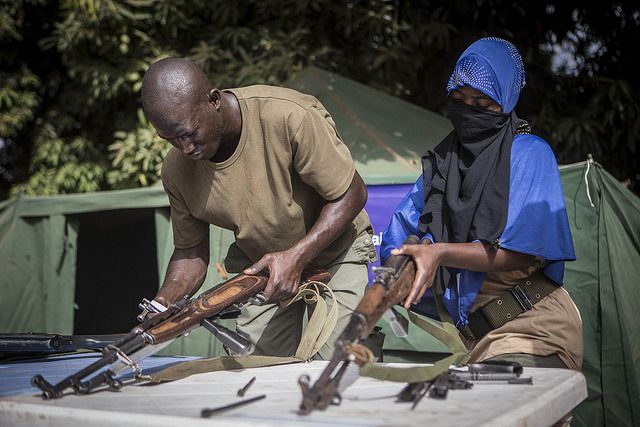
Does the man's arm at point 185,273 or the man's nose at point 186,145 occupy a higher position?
the man's nose at point 186,145

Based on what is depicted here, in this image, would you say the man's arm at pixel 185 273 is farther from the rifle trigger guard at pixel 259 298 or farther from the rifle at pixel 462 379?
the rifle at pixel 462 379

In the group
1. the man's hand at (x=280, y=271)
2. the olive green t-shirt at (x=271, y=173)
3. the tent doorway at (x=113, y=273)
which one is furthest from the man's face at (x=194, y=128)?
the tent doorway at (x=113, y=273)

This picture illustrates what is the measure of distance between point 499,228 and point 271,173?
3.10 feet

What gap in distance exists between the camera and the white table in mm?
1319

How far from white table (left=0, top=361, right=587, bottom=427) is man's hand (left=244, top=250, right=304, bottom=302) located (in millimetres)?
452

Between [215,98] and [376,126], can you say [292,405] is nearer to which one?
[215,98]

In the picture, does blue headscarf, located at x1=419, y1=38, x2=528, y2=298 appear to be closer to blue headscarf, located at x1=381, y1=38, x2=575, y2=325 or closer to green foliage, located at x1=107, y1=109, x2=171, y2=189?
blue headscarf, located at x1=381, y1=38, x2=575, y2=325

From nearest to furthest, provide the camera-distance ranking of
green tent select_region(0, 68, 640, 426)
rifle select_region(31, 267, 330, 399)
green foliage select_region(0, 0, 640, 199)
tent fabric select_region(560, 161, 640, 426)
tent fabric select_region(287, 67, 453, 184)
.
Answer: rifle select_region(31, 267, 330, 399) < tent fabric select_region(560, 161, 640, 426) < green tent select_region(0, 68, 640, 426) < tent fabric select_region(287, 67, 453, 184) < green foliage select_region(0, 0, 640, 199)

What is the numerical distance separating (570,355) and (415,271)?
0.62 meters

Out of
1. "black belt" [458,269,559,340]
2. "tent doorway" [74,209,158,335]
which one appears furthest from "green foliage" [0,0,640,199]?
"black belt" [458,269,559,340]

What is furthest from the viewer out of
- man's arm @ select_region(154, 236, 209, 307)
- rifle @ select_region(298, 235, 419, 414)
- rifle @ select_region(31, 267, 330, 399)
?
man's arm @ select_region(154, 236, 209, 307)

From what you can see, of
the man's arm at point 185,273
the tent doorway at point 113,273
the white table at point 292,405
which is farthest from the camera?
the tent doorway at point 113,273

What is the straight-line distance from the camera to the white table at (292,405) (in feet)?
4.33

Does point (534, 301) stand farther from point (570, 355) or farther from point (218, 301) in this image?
point (218, 301)
